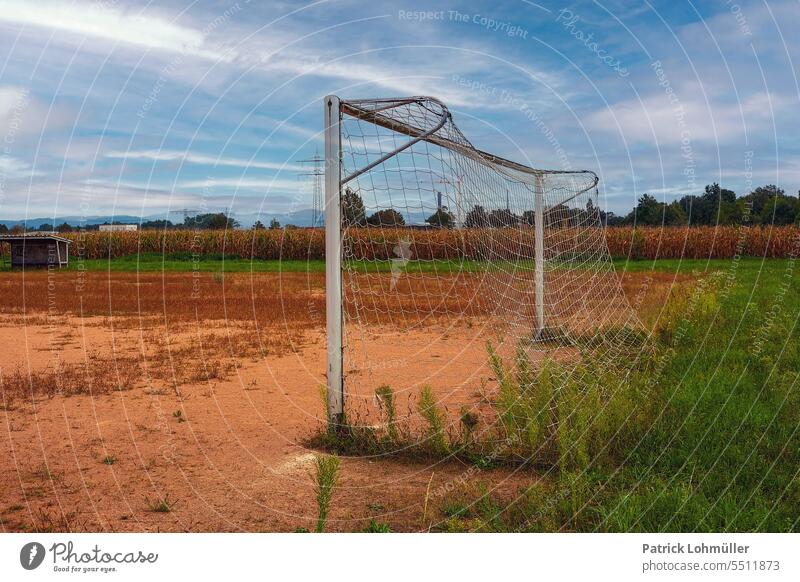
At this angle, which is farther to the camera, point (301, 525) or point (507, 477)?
point (507, 477)

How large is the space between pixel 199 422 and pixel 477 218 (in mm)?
3791

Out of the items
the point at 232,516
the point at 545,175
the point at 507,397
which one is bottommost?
the point at 232,516

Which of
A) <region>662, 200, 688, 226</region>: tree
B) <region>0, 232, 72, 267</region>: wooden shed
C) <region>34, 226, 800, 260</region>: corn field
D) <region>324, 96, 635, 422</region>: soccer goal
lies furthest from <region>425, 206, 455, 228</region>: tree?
<region>662, 200, 688, 226</region>: tree

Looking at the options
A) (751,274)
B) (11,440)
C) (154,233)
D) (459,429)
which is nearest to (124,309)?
(11,440)

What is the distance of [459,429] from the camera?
19.4 feet

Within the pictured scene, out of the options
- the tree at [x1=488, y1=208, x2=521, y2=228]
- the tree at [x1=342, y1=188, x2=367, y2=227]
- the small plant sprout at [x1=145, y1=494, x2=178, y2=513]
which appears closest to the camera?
the small plant sprout at [x1=145, y1=494, x2=178, y2=513]

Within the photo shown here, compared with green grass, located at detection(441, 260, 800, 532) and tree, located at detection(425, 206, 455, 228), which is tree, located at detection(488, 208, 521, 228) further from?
green grass, located at detection(441, 260, 800, 532)

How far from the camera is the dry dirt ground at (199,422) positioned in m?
4.34

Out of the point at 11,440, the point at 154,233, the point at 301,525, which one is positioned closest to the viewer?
the point at 301,525

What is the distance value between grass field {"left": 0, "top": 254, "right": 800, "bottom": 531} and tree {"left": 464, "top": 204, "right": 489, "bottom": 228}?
6.63ft

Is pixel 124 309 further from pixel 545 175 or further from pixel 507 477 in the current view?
pixel 507 477

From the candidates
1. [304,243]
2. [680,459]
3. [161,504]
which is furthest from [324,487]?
[304,243]

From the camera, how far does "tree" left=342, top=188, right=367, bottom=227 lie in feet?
20.4
